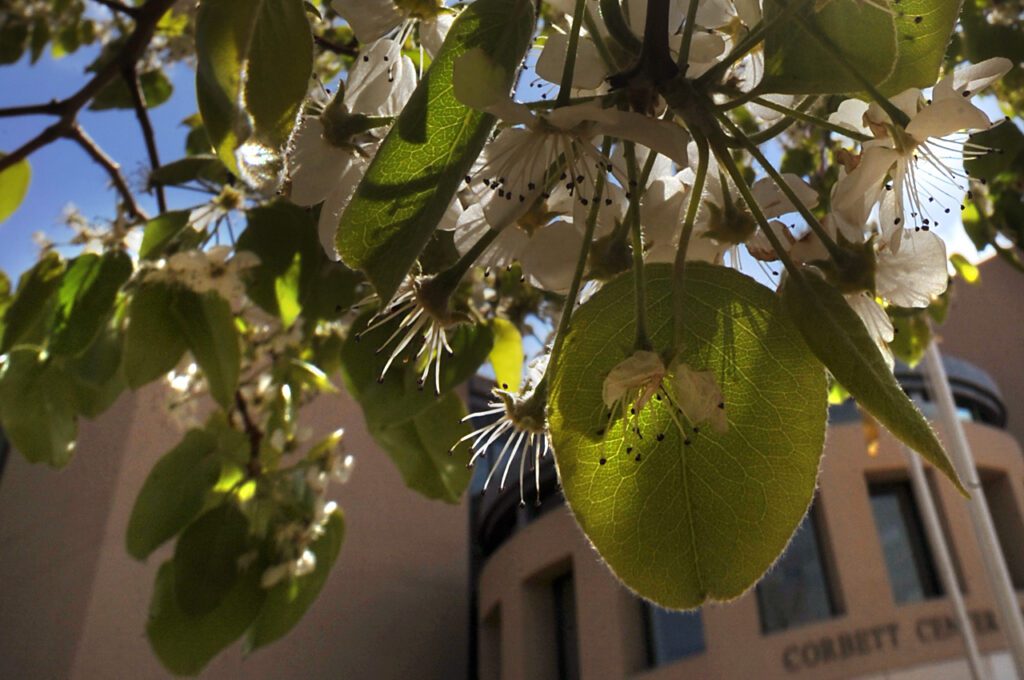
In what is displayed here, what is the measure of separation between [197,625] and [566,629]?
9.00ft

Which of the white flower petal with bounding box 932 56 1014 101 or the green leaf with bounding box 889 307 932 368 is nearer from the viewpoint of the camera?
the white flower petal with bounding box 932 56 1014 101

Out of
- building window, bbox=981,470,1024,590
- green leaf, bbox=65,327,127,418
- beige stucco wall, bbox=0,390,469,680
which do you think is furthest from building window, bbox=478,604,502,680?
green leaf, bbox=65,327,127,418

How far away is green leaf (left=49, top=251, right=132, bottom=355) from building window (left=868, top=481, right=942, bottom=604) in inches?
161

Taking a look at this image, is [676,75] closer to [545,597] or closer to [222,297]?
[222,297]

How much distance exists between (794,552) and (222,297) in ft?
12.1

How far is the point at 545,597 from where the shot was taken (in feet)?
12.0

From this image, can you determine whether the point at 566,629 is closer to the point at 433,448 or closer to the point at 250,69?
the point at 433,448

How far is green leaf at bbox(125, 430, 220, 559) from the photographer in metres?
1.05

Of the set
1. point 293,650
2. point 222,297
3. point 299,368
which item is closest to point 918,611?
point 293,650

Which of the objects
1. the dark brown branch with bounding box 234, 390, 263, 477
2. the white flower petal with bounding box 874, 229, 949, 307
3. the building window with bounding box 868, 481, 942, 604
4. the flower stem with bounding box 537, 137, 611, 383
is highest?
the building window with bounding box 868, 481, 942, 604

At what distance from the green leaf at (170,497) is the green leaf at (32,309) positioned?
223 mm

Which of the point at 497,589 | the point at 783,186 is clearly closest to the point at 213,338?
the point at 783,186

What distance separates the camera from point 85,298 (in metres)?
0.93

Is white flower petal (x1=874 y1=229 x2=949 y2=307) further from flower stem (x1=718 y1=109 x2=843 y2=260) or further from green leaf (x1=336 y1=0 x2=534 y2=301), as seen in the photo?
green leaf (x1=336 y1=0 x2=534 y2=301)
